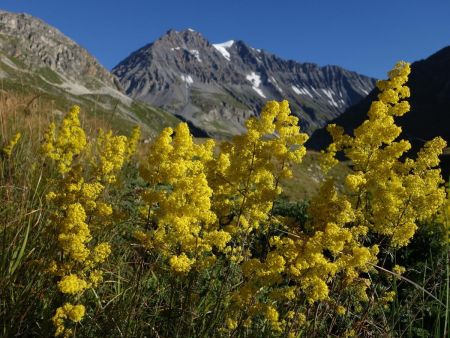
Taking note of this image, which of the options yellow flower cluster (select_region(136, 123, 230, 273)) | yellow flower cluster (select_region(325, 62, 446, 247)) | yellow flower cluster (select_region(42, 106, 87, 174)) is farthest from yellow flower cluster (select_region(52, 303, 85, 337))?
yellow flower cluster (select_region(42, 106, 87, 174))

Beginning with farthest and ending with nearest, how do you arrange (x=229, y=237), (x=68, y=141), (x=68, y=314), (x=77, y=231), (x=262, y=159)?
(x=68, y=141)
(x=262, y=159)
(x=229, y=237)
(x=77, y=231)
(x=68, y=314)

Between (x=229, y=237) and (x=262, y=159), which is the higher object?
(x=262, y=159)

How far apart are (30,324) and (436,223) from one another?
8.80m

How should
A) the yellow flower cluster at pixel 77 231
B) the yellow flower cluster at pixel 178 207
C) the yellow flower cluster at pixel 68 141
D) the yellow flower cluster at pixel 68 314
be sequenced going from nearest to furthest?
1. the yellow flower cluster at pixel 68 314
2. the yellow flower cluster at pixel 77 231
3. the yellow flower cluster at pixel 178 207
4. the yellow flower cluster at pixel 68 141

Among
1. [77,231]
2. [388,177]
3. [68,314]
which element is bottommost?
[68,314]

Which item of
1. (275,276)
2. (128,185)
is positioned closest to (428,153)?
(275,276)

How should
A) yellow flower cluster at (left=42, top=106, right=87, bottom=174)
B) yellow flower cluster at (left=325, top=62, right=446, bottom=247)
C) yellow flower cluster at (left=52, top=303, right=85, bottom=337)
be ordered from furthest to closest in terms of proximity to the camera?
yellow flower cluster at (left=42, top=106, right=87, bottom=174) < yellow flower cluster at (left=325, top=62, right=446, bottom=247) < yellow flower cluster at (left=52, top=303, right=85, bottom=337)

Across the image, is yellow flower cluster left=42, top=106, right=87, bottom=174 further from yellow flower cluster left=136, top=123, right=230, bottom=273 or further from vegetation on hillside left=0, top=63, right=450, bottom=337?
yellow flower cluster left=136, top=123, right=230, bottom=273

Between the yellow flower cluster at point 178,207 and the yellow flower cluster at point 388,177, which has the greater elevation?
the yellow flower cluster at point 388,177

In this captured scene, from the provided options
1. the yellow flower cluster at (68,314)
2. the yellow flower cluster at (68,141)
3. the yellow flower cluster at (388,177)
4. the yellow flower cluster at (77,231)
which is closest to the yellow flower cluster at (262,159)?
the yellow flower cluster at (388,177)

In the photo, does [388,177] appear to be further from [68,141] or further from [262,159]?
[68,141]

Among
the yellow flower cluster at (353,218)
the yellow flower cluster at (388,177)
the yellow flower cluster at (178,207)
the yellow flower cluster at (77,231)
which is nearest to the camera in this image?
the yellow flower cluster at (77,231)

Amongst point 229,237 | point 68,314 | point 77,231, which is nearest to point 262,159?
point 229,237

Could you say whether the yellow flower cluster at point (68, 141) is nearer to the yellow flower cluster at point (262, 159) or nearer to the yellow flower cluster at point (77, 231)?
the yellow flower cluster at point (77, 231)
